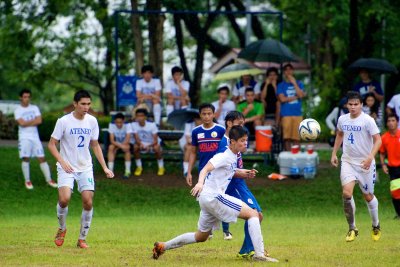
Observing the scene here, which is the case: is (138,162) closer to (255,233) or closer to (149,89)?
(149,89)

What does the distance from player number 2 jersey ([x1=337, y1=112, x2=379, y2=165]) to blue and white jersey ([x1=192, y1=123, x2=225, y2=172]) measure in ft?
6.05

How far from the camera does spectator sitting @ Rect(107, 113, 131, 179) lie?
25.1 meters

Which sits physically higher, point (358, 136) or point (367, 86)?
point (367, 86)

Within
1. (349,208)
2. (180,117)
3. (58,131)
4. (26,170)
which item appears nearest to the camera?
(58,131)

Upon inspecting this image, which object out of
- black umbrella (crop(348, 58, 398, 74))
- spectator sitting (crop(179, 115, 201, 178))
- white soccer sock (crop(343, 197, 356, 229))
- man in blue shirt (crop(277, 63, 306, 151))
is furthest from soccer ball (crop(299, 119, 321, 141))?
black umbrella (crop(348, 58, 398, 74))

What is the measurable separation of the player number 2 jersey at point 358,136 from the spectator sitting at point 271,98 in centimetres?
995

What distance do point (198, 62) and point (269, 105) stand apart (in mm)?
6543

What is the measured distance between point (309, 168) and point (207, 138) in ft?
32.5

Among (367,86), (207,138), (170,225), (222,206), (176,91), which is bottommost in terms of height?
(170,225)

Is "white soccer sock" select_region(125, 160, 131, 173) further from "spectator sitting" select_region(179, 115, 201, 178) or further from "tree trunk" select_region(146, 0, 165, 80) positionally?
"tree trunk" select_region(146, 0, 165, 80)

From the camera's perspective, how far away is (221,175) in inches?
507

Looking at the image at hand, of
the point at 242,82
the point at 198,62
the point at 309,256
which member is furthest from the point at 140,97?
the point at 309,256

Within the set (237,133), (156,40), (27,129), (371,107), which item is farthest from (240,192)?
(156,40)

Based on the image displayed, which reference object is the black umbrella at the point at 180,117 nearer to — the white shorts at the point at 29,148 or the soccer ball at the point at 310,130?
the white shorts at the point at 29,148
